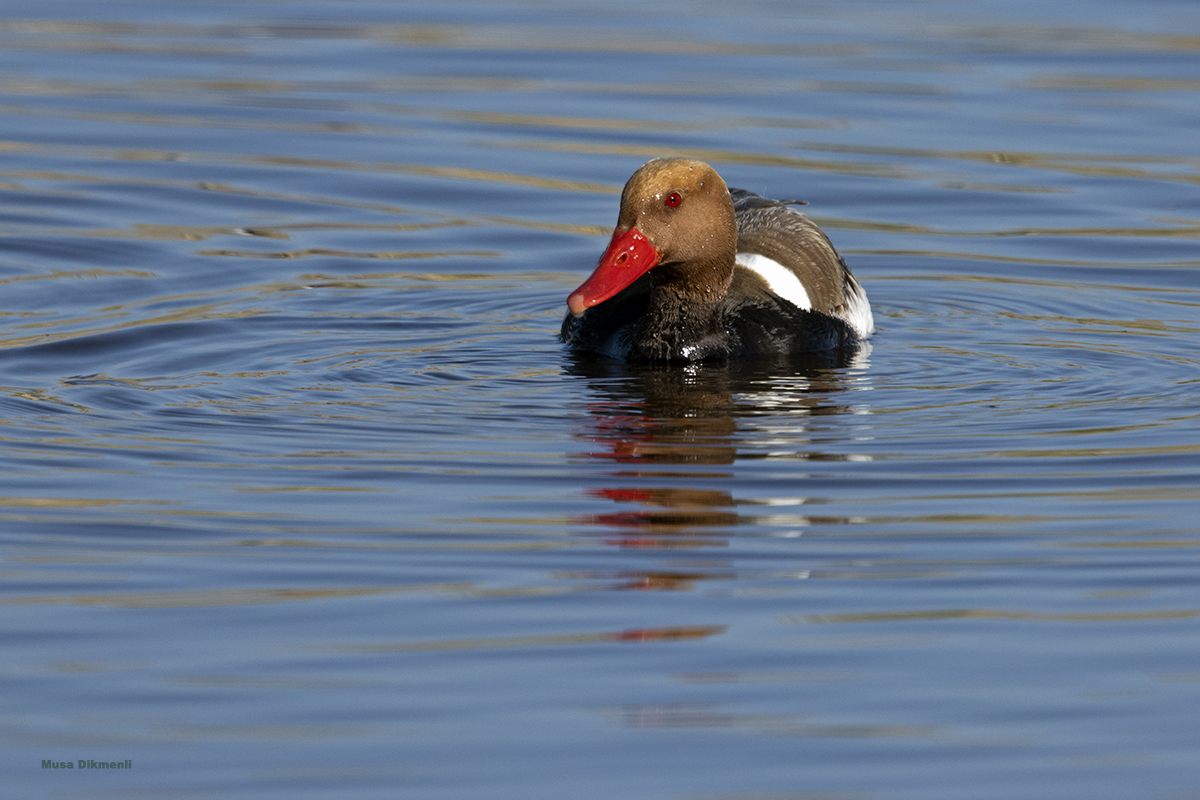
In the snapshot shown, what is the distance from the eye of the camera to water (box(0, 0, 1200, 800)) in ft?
17.0

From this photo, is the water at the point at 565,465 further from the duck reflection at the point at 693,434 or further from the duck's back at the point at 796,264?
the duck's back at the point at 796,264

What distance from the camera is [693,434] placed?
8.46m

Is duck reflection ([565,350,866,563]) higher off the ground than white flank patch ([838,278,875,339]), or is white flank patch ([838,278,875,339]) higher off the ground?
white flank patch ([838,278,875,339])

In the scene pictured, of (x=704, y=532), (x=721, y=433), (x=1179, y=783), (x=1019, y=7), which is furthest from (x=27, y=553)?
(x=1019, y=7)

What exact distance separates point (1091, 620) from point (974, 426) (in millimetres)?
2475

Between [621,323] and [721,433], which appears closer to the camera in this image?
[721,433]

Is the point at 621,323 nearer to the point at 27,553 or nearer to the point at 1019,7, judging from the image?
the point at 27,553

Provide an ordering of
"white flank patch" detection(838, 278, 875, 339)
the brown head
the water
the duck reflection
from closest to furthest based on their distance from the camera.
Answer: the water, the duck reflection, the brown head, "white flank patch" detection(838, 278, 875, 339)

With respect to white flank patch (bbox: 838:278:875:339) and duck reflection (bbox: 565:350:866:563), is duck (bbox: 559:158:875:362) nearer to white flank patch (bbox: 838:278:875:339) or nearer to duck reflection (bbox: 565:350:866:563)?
white flank patch (bbox: 838:278:875:339)

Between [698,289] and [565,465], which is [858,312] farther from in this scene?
[565,465]

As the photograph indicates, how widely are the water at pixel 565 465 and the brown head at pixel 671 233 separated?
1.77 ft

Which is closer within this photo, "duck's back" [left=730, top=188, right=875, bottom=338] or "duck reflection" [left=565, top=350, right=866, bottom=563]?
"duck reflection" [left=565, top=350, right=866, bottom=563]

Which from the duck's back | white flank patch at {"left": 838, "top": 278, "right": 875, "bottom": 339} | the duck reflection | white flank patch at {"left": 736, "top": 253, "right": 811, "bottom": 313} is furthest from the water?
white flank patch at {"left": 736, "top": 253, "right": 811, "bottom": 313}

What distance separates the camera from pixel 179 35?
67.7 ft
